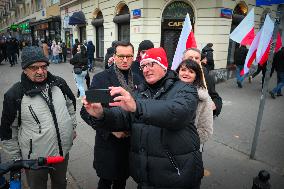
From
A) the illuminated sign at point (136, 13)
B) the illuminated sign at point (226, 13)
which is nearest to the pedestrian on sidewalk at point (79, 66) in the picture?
the illuminated sign at point (136, 13)

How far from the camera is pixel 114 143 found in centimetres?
240

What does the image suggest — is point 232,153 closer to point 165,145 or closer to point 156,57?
point 165,145

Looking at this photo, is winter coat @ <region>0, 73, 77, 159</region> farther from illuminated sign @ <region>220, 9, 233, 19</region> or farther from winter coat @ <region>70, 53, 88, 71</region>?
illuminated sign @ <region>220, 9, 233, 19</region>

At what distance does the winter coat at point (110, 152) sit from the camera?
240 centimetres

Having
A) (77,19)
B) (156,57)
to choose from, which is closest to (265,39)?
(156,57)

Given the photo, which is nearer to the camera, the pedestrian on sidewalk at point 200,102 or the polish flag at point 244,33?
the pedestrian on sidewalk at point 200,102

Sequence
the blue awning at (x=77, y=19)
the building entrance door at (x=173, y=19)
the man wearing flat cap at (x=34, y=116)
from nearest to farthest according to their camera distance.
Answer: the man wearing flat cap at (x=34, y=116), the building entrance door at (x=173, y=19), the blue awning at (x=77, y=19)

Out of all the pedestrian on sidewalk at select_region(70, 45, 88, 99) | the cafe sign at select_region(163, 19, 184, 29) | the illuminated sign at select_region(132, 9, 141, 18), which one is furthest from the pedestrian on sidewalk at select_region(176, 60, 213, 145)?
the illuminated sign at select_region(132, 9, 141, 18)

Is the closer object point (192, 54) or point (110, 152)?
point (110, 152)

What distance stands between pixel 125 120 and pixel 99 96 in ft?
1.90

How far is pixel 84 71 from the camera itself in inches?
298

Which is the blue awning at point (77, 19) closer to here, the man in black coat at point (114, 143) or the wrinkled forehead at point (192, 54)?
the wrinkled forehead at point (192, 54)

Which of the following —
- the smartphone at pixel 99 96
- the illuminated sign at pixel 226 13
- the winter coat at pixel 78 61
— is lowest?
A: the winter coat at pixel 78 61

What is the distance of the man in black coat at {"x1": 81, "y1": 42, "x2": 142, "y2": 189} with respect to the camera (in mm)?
2404
